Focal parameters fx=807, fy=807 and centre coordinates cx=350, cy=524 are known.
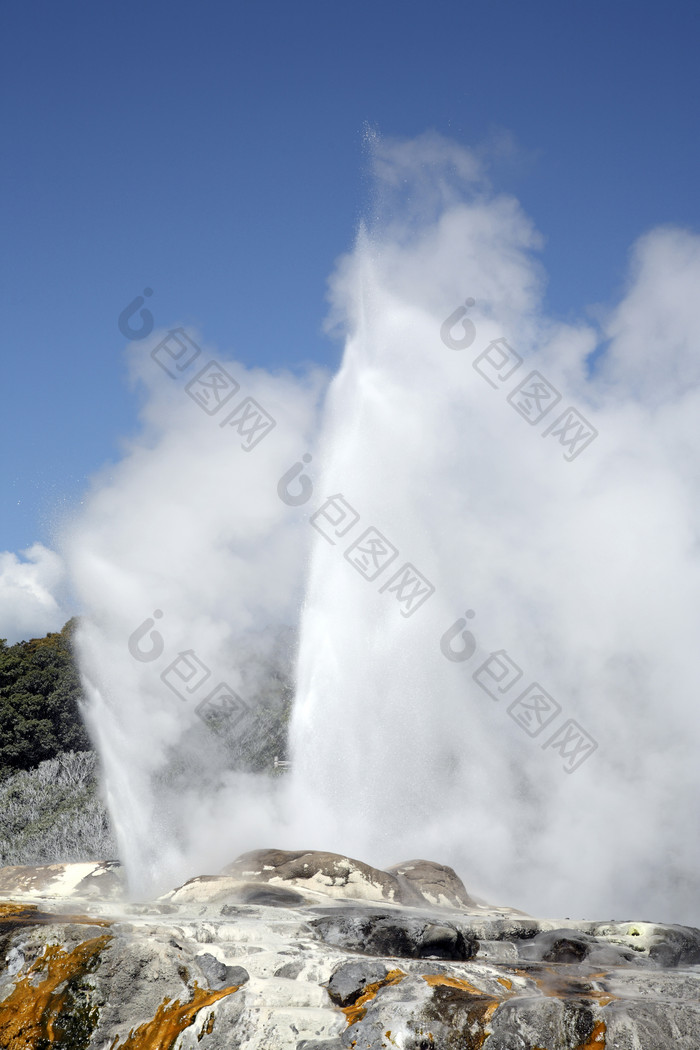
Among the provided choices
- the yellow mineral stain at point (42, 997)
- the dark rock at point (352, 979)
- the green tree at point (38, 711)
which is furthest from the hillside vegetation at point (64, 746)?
the dark rock at point (352, 979)

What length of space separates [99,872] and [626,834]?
2038cm

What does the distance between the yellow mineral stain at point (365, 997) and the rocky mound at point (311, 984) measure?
2cm

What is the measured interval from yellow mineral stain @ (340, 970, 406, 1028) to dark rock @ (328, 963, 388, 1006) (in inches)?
2.5

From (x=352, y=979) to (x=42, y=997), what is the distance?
2.64 meters

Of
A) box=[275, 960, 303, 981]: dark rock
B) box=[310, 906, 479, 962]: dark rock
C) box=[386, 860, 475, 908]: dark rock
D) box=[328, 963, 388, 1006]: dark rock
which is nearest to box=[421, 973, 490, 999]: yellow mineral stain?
box=[328, 963, 388, 1006]: dark rock

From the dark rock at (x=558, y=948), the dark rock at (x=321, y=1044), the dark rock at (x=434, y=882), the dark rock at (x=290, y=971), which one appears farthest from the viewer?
the dark rock at (x=434, y=882)

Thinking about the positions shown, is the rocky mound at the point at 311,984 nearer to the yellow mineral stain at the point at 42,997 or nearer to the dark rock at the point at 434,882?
the yellow mineral stain at the point at 42,997

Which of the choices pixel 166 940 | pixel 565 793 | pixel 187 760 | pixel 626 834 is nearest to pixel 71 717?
pixel 187 760

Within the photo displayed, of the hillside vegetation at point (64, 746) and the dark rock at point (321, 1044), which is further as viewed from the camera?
the hillside vegetation at point (64, 746)

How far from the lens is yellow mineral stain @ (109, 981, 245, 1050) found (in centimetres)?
644

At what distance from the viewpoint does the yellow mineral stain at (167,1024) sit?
6.44 metres

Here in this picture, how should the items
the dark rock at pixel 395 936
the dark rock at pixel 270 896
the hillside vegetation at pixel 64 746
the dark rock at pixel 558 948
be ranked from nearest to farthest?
the dark rock at pixel 395 936 < the dark rock at pixel 558 948 < the dark rock at pixel 270 896 < the hillside vegetation at pixel 64 746

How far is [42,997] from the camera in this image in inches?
265

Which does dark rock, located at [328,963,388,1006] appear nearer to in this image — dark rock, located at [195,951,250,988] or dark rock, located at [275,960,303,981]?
dark rock, located at [275,960,303,981]
